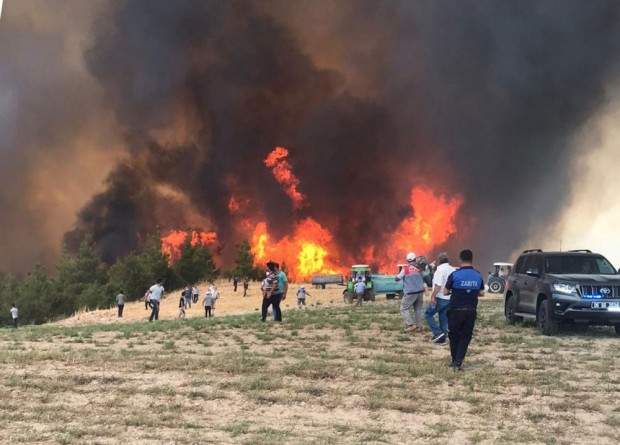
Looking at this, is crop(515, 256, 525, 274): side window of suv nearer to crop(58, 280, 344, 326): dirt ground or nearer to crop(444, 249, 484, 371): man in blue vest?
crop(444, 249, 484, 371): man in blue vest

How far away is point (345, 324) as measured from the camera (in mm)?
20750

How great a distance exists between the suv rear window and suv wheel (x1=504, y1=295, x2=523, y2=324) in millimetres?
2109

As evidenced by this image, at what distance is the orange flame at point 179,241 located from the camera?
92.2m

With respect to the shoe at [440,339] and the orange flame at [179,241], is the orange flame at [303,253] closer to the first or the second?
the orange flame at [179,241]

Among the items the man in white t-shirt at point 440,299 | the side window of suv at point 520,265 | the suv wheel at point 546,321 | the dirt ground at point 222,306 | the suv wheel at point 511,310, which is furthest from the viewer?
the dirt ground at point 222,306

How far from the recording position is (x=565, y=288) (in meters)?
16.8

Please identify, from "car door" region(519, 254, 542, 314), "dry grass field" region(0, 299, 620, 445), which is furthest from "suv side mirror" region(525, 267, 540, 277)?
"dry grass field" region(0, 299, 620, 445)

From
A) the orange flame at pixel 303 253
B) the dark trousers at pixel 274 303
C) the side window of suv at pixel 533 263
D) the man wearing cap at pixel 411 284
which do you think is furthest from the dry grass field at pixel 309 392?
the orange flame at pixel 303 253

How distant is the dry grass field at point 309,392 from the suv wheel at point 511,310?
11.9ft

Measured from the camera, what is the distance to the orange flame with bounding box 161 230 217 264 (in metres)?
92.2

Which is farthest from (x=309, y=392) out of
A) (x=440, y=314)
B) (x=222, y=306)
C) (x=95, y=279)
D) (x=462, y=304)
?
(x=95, y=279)

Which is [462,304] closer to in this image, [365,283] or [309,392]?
[309,392]

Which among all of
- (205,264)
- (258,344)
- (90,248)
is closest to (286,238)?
(205,264)

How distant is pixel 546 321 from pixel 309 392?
9.37 meters
